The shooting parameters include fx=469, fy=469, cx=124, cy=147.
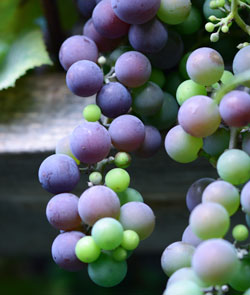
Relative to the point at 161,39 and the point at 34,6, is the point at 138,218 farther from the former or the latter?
the point at 34,6

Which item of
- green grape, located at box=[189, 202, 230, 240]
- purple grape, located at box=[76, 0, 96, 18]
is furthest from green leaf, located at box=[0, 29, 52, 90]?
green grape, located at box=[189, 202, 230, 240]

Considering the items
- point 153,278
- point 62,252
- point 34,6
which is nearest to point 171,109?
point 62,252

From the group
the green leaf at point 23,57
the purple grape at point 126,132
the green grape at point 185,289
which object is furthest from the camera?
the green leaf at point 23,57

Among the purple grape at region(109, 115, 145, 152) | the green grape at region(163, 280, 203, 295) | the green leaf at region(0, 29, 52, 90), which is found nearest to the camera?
the green grape at region(163, 280, 203, 295)

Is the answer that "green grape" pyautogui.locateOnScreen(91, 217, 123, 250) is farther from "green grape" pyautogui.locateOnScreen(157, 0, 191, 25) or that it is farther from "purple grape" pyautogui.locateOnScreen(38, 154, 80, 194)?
"green grape" pyautogui.locateOnScreen(157, 0, 191, 25)

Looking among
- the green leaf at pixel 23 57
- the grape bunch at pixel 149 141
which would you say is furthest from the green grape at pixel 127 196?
the green leaf at pixel 23 57

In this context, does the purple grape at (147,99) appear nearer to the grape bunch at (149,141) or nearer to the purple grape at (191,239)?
the grape bunch at (149,141)

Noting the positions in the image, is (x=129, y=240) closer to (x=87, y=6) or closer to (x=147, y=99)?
(x=147, y=99)
